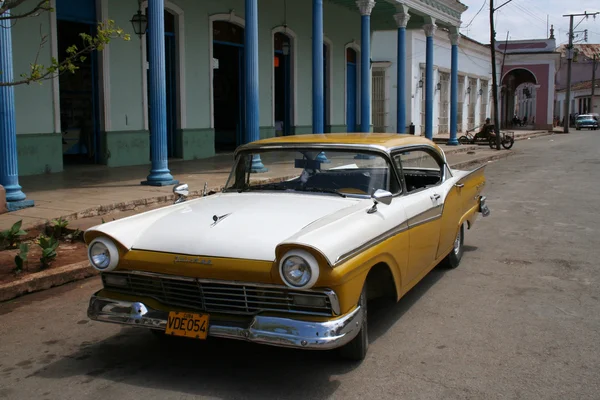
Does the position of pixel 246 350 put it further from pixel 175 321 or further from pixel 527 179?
pixel 527 179

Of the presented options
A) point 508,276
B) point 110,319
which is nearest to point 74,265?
point 110,319

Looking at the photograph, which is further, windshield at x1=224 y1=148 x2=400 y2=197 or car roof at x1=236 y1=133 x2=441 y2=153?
car roof at x1=236 y1=133 x2=441 y2=153

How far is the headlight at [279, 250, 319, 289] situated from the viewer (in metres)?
3.55

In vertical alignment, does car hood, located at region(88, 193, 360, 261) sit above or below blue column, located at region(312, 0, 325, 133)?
below

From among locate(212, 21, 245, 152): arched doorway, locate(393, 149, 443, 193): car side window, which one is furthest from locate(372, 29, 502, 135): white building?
locate(393, 149, 443, 193): car side window

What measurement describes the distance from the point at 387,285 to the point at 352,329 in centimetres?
88

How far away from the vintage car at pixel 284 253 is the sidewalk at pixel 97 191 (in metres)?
3.86

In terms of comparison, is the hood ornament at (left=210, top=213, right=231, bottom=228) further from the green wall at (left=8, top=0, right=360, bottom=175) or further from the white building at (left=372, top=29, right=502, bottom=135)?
the white building at (left=372, top=29, right=502, bottom=135)

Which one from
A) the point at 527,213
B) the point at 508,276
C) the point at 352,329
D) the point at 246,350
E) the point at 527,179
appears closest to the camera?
the point at 352,329

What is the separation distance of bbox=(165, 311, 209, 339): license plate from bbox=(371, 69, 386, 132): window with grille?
27867 millimetres

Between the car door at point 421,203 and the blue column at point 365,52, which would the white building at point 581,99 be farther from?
the car door at point 421,203

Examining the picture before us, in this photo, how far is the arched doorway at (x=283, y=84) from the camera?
798 inches

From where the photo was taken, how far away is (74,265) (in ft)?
20.8

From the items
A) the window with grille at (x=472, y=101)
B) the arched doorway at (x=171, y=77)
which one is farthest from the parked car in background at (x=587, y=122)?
the arched doorway at (x=171, y=77)
